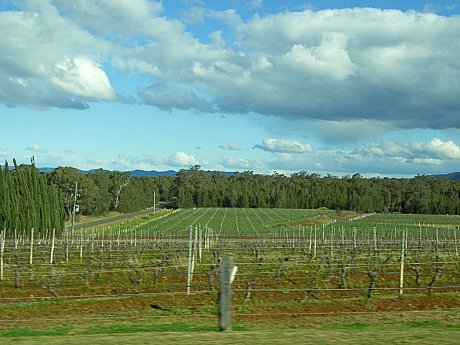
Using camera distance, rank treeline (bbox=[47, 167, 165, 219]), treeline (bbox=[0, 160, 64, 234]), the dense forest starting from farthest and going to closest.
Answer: the dense forest, treeline (bbox=[47, 167, 165, 219]), treeline (bbox=[0, 160, 64, 234])

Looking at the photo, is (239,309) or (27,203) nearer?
(239,309)

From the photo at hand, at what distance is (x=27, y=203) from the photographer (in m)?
46.7

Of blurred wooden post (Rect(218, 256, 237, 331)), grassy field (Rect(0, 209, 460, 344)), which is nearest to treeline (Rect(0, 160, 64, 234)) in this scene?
→ grassy field (Rect(0, 209, 460, 344))

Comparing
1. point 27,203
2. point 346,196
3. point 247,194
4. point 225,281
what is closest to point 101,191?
point 247,194

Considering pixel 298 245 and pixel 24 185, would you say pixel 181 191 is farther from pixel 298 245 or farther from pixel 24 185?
pixel 298 245

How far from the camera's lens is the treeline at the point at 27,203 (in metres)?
44.6

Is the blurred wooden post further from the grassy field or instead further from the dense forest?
the dense forest

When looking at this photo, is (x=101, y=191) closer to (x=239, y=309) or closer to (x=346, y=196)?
(x=346, y=196)

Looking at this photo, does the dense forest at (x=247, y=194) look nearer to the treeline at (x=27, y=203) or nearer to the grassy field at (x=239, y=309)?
the treeline at (x=27, y=203)

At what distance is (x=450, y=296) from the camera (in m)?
15.2

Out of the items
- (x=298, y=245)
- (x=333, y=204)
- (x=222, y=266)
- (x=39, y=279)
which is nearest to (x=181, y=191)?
(x=333, y=204)

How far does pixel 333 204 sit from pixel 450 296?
350 feet

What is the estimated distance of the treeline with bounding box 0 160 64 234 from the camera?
44562 millimetres

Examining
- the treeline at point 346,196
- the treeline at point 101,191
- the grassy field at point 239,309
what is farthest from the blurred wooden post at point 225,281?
the treeline at point 346,196
